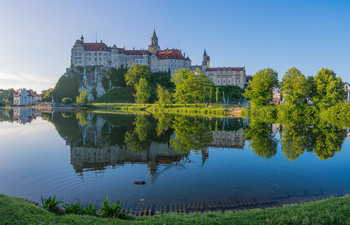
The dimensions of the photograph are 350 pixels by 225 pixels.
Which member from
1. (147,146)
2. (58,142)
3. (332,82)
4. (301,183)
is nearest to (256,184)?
(301,183)

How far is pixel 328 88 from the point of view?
144ft

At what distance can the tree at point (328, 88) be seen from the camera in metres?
43.5

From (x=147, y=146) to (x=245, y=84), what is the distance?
102351 millimetres

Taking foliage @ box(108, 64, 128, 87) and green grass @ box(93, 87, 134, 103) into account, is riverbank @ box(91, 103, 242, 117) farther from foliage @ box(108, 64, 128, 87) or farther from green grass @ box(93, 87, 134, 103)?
foliage @ box(108, 64, 128, 87)

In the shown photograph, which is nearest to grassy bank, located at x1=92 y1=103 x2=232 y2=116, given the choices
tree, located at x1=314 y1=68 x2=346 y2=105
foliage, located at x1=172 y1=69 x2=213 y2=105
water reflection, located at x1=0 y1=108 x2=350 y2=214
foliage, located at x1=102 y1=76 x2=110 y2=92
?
foliage, located at x1=172 y1=69 x2=213 y2=105

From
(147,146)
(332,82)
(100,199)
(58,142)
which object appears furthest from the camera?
(332,82)

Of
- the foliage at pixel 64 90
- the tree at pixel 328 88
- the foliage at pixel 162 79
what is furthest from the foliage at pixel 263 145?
the foliage at pixel 64 90

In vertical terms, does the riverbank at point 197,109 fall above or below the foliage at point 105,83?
below

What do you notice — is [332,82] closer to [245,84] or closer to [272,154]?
[272,154]

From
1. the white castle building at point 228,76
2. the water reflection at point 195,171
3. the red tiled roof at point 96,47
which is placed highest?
the red tiled roof at point 96,47

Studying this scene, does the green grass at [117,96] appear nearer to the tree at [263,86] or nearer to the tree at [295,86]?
the tree at [263,86]

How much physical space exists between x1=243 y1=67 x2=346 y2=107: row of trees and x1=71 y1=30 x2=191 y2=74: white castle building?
64.8m

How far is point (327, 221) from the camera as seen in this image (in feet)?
17.6

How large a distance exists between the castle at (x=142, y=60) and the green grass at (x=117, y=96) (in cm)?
1612
